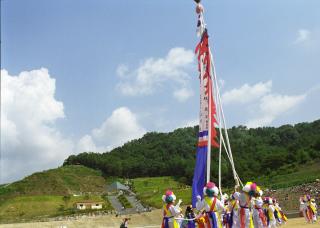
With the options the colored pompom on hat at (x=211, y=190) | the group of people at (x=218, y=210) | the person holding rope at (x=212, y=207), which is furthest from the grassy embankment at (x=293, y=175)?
the colored pompom on hat at (x=211, y=190)

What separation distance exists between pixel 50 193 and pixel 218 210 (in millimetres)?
96000

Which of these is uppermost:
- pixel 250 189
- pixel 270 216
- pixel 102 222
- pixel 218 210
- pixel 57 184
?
pixel 57 184

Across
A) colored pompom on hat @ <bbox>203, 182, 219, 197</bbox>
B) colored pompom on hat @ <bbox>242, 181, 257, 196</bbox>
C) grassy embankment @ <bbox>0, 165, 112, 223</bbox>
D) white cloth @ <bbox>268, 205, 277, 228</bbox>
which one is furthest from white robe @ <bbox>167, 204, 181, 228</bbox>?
grassy embankment @ <bbox>0, 165, 112, 223</bbox>

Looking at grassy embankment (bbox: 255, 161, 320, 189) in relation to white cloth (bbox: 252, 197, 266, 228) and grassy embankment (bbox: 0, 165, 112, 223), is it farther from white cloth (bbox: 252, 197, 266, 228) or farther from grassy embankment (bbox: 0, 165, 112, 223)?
white cloth (bbox: 252, 197, 266, 228)

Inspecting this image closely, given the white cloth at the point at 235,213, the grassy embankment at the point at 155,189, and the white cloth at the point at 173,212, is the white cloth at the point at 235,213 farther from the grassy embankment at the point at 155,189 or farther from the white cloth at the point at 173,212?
the grassy embankment at the point at 155,189

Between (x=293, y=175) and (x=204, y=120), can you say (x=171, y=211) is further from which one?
(x=293, y=175)

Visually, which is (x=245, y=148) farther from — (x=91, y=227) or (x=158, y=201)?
(x=91, y=227)

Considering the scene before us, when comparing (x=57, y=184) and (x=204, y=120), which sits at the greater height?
(x=57, y=184)

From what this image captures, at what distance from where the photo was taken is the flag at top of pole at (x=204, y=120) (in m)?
16.0

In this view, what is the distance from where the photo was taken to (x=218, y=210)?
12.7 m

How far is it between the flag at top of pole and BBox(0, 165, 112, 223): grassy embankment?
56983 millimetres

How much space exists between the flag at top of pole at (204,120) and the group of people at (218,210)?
3.82 feet

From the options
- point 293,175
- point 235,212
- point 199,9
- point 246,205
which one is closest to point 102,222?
point 293,175

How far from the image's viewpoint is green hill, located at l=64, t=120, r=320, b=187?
273 feet
